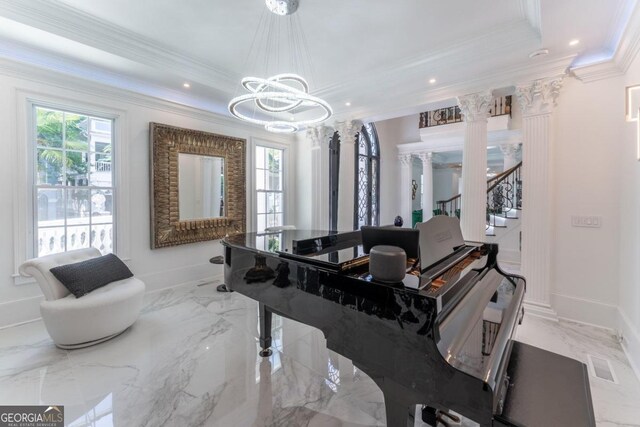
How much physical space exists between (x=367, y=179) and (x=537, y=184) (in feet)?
16.4

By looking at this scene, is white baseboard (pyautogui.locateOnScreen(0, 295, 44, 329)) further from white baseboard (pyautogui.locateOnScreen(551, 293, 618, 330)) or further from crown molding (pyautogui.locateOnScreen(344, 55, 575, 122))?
white baseboard (pyautogui.locateOnScreen(551, 293, 618, 330))

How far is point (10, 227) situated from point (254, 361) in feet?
9.91

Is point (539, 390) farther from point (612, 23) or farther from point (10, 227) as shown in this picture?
point (10, 227)

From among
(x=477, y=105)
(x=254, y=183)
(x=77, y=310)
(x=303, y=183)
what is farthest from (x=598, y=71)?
(x=77, y=310)

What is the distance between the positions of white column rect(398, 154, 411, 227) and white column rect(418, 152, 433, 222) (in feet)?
1.52

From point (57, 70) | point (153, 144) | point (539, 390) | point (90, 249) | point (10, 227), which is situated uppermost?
point (57, 70)

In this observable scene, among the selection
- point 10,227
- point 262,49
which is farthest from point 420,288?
point 10,227

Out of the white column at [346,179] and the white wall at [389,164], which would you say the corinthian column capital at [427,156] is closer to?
the white wall at [389,164]

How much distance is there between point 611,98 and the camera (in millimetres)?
2766

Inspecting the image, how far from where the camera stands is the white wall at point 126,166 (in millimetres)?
2852

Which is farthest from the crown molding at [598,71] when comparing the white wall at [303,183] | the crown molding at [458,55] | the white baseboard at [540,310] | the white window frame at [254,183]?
the white window frame at [254,183]

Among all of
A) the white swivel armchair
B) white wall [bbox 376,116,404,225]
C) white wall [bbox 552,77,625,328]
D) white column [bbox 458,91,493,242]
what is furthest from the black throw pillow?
white wall [bbox 376,116,404,225]

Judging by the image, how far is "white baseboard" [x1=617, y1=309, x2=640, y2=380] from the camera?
84.5 inches

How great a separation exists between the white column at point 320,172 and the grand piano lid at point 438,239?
11.8ft
